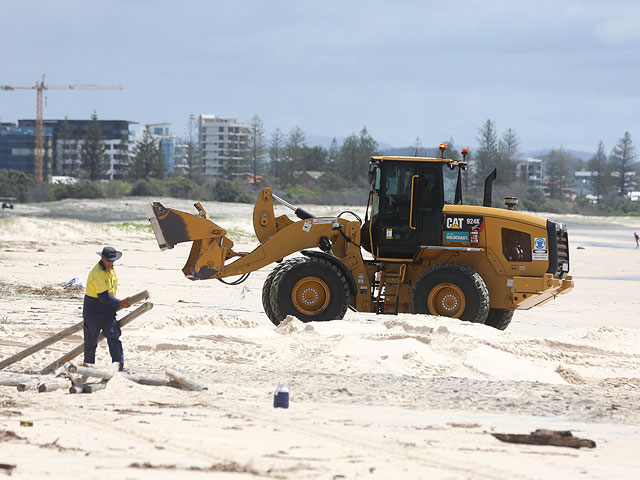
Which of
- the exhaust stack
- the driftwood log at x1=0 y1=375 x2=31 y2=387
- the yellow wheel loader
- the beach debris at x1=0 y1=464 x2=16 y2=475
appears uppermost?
the exhaust stack

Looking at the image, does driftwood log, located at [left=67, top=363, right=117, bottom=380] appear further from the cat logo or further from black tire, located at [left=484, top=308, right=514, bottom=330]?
black tire, located at [left=484, top=308, right=514, bottom=330]

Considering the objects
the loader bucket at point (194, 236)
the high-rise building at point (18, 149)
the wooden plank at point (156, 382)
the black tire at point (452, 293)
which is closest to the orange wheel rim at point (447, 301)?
the black tire at point (452, 293)

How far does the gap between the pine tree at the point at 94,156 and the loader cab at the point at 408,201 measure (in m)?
97.4

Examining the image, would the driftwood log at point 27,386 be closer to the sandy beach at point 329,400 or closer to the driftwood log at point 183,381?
the sandy beach at point 329,400

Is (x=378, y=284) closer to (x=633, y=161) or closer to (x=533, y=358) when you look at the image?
(x=533, y=358)

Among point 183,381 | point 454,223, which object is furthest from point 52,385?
point 454,223

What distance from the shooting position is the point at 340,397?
30.5ft

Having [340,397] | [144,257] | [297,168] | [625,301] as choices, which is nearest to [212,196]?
[297,168]

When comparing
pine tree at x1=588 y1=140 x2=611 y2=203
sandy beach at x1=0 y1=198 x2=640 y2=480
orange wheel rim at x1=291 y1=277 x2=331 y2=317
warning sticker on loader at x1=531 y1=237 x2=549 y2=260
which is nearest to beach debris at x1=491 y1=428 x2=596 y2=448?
Answer: sandy beach at x1=0 y1=198 x2=640 y2=480

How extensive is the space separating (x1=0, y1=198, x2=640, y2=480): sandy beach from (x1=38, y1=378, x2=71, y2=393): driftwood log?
0.09 m

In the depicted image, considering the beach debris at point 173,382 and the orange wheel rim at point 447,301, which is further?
the orange wheel rim at point 447,301

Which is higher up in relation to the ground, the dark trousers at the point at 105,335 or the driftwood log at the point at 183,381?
the dark trousers at the point at 105,335

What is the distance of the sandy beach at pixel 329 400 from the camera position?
6.62m

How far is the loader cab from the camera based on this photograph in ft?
45.2
